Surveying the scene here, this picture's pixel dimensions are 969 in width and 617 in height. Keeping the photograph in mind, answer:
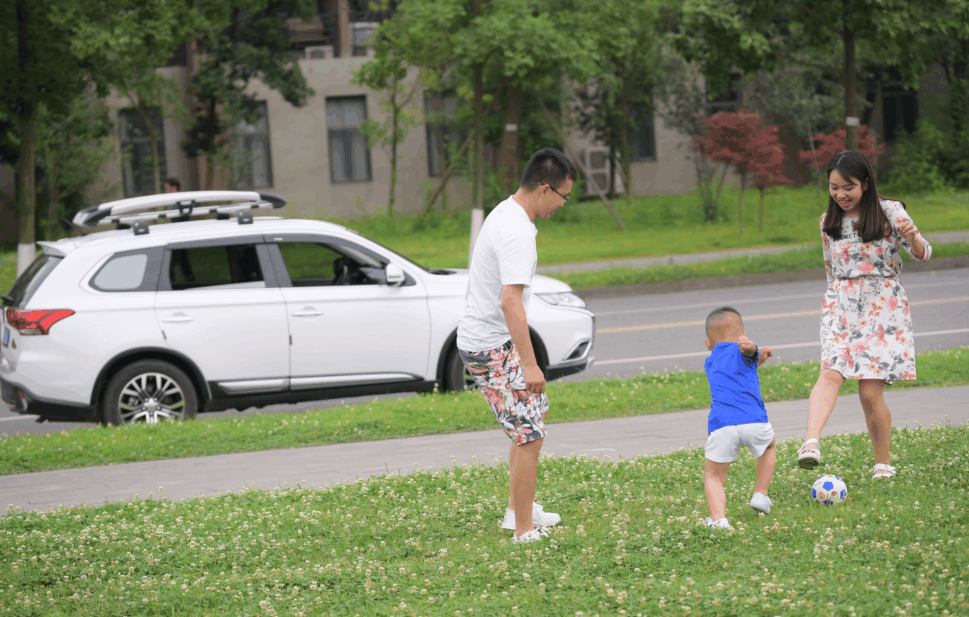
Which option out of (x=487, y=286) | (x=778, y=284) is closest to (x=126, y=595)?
(x=487, y=286)

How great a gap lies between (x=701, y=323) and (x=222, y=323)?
7012mm

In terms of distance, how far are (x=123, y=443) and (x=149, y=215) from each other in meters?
2.58

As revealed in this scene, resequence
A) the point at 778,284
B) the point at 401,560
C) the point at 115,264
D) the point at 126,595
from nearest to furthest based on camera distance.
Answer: the point at 126,595
the point at 401,560
the point at 115,264
the point at 778,284

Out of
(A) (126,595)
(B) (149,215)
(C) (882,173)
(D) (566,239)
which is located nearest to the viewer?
(A) (126,595)

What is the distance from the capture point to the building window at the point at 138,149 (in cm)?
3559

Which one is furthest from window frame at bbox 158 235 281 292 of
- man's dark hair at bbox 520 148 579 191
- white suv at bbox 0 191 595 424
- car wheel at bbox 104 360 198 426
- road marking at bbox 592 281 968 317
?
road marking at bbox 592 281 968 317

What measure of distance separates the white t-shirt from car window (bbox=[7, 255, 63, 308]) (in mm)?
4984

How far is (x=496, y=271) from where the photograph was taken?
16.1 ft

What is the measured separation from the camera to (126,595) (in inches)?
179

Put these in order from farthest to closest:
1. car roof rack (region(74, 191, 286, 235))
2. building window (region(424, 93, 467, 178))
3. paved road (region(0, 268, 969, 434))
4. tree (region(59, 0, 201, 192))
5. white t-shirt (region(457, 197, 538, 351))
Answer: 1. building window (region(424, 93, 467, 178))
2. tree (region(59, 0, 201, 192))
3. paved road (region(0, 268, 969, 434))
4. car roof rack (region(74, 191, 286, 235))
5. white t-shirt (region(457, 197, 538, 351))

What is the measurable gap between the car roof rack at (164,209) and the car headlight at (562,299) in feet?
8.99

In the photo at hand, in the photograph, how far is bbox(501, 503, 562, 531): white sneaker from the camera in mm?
5281

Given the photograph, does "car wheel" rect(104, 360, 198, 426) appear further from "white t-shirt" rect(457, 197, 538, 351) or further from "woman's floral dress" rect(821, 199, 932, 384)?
"woman's floral dress" rect(821, 199, 932, 384)

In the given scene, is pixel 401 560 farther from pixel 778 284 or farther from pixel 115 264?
pixel 778 284
